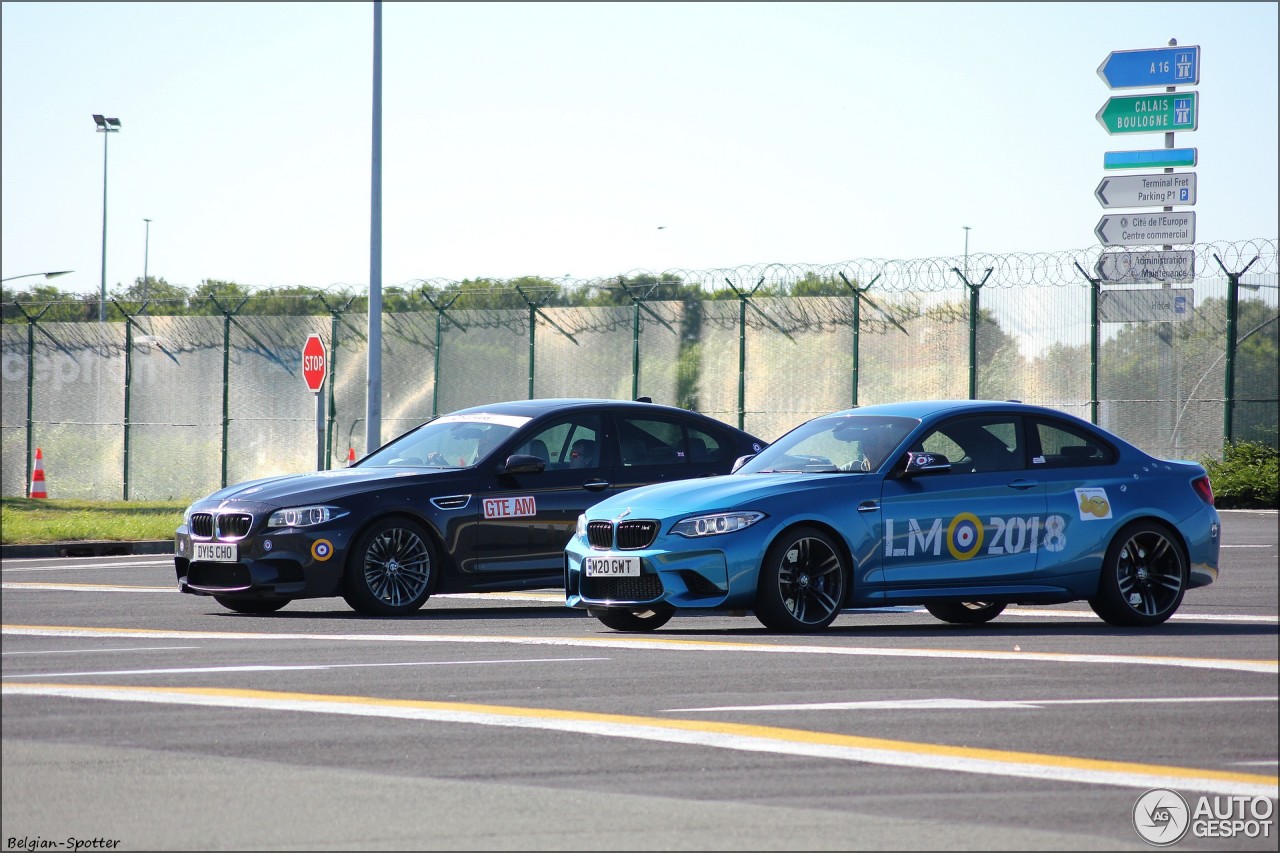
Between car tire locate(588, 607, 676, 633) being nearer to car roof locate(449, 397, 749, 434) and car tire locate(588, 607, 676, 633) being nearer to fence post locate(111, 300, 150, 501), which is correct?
car roof locate(449, 397, 749, 434)

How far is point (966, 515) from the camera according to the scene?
1218 cm

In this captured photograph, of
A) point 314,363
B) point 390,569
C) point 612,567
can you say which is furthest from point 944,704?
point 314,363

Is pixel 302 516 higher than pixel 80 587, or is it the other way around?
pixel 302 516

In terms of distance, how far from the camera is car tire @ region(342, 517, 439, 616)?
13383mm

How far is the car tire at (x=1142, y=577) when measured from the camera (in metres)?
12.3

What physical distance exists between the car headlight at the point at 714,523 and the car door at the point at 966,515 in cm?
99

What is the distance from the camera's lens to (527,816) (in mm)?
6004

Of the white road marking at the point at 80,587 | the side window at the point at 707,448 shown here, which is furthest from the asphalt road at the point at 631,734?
the white road marking at the point at 80,587

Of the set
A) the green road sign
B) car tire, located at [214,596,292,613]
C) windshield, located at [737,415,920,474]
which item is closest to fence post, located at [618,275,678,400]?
the green road sign

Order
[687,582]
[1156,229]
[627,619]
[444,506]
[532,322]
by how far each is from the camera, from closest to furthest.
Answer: [687,582]
[627,619]
[444,506]
[1156,229]
[532,322]

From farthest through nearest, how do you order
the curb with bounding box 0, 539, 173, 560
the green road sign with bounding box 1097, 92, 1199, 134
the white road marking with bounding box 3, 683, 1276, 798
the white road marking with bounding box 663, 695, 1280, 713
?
the green road sign with bounding box 1097, 92, 1199, 134 → the curb with bounding box 0, 539, 173, 560 → the white road marking with bounding box 663, 695, 1280, 713 → the white road marking with bounding box 3, 683, 1276, 798

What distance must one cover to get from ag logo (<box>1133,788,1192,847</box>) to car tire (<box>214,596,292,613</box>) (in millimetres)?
8803

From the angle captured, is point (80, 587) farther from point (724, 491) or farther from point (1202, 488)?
point (1202, 488)

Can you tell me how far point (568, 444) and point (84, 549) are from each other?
915 centimetres
